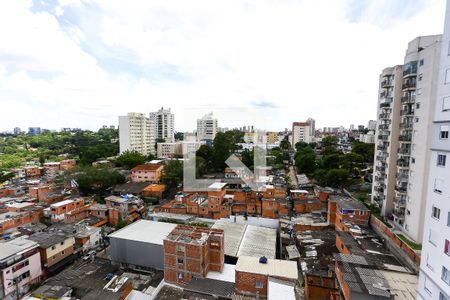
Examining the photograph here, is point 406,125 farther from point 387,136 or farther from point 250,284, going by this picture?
point 250,284

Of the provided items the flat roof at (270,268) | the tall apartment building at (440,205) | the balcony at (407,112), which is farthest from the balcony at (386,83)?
the flat roof at (270,268)

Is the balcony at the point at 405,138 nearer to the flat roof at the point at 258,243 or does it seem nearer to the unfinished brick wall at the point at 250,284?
the flat roof at the point at 258,243

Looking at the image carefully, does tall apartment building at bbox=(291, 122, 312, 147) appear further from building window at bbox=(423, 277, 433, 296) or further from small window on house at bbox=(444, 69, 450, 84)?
small window on house at bbox=(444, 69, 450, 84)

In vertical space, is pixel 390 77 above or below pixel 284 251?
above

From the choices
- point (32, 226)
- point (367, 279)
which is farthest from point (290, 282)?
point (32, 226)

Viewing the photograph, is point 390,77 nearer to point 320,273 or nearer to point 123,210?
point 320,273

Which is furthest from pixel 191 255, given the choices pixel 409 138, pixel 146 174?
pixel 146 174
